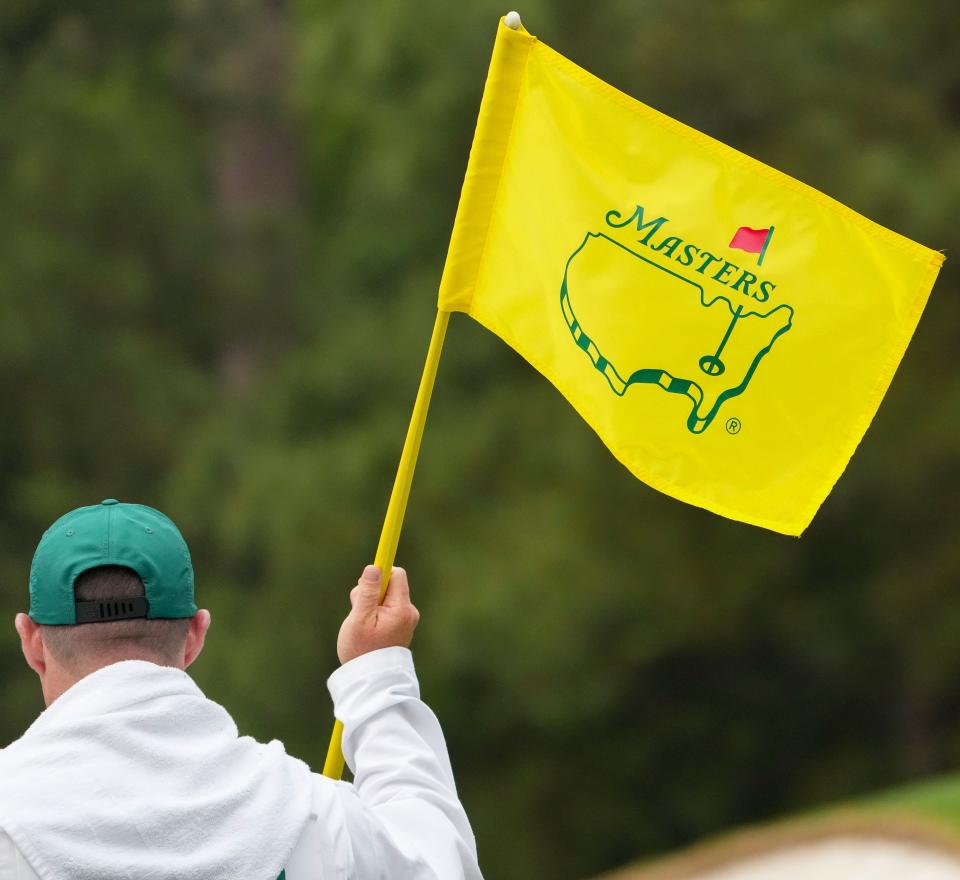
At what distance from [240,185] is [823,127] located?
13.9 ft

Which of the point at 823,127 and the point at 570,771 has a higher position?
the point at 823,127

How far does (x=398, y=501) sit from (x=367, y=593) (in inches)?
12.5

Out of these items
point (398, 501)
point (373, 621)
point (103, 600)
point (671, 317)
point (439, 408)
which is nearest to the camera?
point (103, 600)

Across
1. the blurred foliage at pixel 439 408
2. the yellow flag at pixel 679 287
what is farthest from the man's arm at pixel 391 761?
the blurred foliage at pixel 439 408

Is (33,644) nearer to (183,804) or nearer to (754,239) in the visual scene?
(183,804)

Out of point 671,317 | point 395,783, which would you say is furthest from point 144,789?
point 671,317

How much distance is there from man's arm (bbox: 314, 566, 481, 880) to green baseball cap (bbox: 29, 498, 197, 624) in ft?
0.75

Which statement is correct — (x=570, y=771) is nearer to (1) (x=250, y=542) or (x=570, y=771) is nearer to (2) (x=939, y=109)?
(1) (x=250, y=542)

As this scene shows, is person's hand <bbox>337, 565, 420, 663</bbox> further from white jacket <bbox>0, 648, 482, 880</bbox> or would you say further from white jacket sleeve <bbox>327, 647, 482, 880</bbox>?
white jacket <bbox>0, 648, 482, 880</bbox>

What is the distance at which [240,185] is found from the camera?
11.4m

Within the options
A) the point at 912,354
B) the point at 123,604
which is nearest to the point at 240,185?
the point at 912,354

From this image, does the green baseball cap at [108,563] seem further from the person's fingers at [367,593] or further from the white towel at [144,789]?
the person's fingers at [367,593]

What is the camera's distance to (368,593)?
1975 millimetres

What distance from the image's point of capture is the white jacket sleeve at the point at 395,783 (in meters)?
1.69
